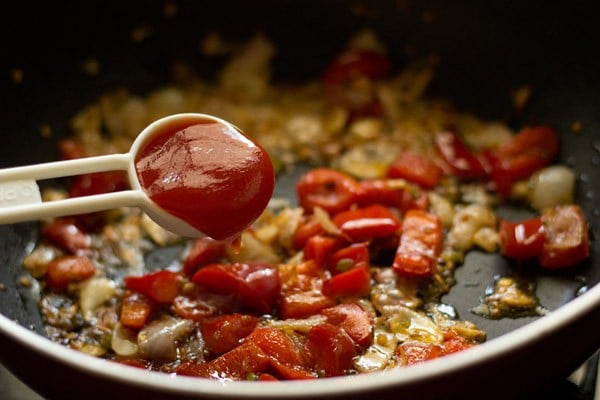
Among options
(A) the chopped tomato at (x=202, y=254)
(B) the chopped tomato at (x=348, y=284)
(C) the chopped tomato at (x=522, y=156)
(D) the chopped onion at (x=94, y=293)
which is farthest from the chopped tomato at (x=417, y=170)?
(D) the chopped onion at (x=94, y=293)

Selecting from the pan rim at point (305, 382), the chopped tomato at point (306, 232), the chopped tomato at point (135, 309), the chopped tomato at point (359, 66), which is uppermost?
the chopped tomato at point (359, 66)

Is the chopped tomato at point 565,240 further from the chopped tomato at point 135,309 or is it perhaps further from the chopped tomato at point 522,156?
the chopped tomato at point 135,309

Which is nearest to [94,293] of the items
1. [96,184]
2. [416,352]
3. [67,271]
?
[67,271]

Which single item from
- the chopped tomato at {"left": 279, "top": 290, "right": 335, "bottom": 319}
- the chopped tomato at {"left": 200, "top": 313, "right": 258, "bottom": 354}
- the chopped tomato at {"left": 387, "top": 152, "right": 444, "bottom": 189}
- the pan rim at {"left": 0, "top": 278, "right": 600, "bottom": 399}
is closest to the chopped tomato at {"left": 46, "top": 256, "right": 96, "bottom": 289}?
the chopped tomato at {"left": 200, "top": 313, "right": 258, "bottom": 354}

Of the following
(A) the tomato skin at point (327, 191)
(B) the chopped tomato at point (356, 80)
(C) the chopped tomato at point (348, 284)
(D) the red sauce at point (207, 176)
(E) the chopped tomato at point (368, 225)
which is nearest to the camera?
(D) the red sauce at point (207, 176)

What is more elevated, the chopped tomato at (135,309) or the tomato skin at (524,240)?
the tomato skin at (524,240)

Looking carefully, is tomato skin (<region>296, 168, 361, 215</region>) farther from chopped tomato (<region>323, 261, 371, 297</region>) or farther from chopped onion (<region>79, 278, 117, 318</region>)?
chopped onion (<region>79, 278, 117, 318</region>)

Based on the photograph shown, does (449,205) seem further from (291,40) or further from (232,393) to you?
(232,393)
